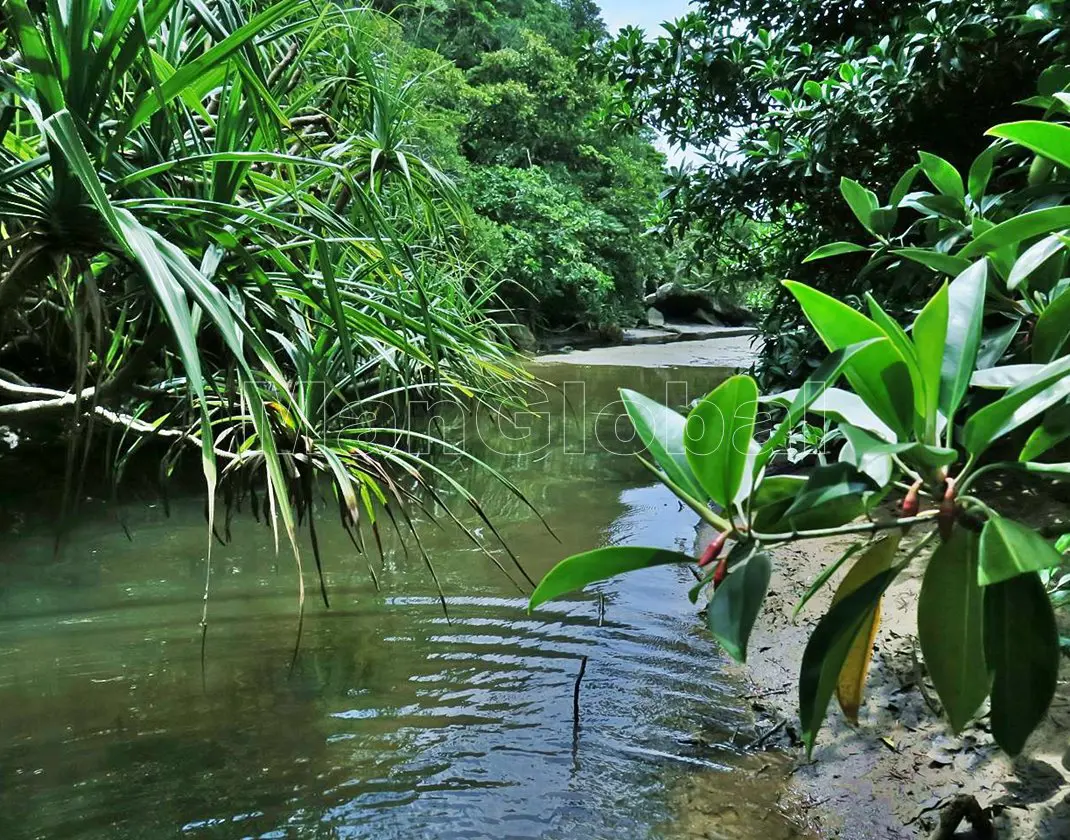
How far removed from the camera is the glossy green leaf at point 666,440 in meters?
0.57

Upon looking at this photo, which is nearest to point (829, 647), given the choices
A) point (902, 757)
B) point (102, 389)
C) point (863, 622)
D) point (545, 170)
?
point (863, 622)

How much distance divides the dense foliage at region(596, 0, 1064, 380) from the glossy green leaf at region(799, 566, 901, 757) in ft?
4.30

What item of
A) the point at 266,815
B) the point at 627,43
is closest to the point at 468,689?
the point at 266,815

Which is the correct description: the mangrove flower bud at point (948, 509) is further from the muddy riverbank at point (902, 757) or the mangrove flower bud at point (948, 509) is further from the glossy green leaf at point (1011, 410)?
the muddy riverbank at point (902, 757)

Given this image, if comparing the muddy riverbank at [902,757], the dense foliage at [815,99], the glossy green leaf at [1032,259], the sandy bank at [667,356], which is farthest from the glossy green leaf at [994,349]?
the sandy bank at [667,356]

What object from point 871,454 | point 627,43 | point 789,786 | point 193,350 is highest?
point 627,43

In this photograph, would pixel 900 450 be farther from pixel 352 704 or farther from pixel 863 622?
pixel 352 704

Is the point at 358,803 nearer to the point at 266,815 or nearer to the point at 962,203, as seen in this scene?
the point at 266,815

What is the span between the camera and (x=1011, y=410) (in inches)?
18.8

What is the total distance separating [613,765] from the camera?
4.40 feet

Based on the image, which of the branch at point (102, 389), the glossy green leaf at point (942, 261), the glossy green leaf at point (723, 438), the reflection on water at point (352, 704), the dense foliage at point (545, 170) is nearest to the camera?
the glossy green leaf at point (723, 438)

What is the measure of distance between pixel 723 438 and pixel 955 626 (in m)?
0.23

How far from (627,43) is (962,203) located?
2.14 metres

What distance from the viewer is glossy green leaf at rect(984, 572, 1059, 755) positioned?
500mm
